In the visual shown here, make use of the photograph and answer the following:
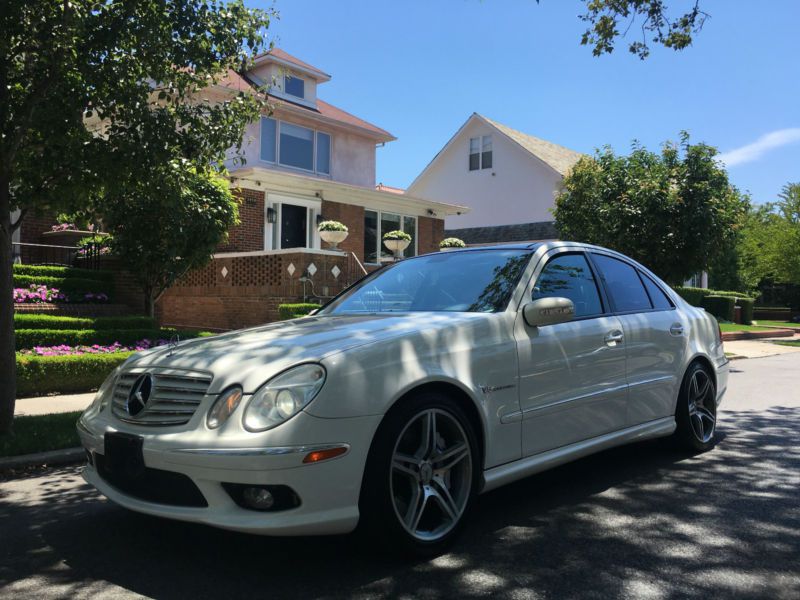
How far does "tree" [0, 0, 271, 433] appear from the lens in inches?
228

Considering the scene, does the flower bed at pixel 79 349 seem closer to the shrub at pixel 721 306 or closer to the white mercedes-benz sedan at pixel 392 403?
the white mercedes-benz sedan at pixel 392 403

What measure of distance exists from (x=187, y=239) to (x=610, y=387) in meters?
9.80

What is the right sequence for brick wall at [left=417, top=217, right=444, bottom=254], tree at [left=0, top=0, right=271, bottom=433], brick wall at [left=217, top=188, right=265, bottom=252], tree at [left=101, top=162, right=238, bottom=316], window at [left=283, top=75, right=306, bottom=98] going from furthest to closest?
brick wall at [left=417, top=217, right=444, bottom=254] < window at [left=283, top=75, right=306, bottom=98] < brick wall at [left=217, top=188, right=265, bottom=252] < tree at [left=101, top=162, right=238, bottom=316] < tree at [left=0, top=0, right=271, bottom=433]

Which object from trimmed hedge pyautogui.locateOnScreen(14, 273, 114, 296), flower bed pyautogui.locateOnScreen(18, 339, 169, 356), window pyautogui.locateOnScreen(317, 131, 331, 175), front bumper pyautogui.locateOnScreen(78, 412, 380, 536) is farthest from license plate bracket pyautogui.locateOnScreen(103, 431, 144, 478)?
window pyautogui.locateOnScreen(317, 131, 331, 175)

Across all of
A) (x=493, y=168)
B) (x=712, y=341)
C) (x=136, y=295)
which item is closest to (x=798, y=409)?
(x=712, y=341)

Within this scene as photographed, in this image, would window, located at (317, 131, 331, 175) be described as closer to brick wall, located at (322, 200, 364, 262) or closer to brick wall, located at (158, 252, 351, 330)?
brick wall, located at (322, 200, 364, 262)

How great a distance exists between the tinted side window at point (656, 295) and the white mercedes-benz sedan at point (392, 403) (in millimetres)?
530

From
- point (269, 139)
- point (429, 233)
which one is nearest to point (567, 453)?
point (269, 139)

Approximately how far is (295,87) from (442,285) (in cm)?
2040

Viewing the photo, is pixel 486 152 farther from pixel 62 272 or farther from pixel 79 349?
pixel 79 349

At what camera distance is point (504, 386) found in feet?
11.9

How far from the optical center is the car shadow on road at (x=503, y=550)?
2.99 meters

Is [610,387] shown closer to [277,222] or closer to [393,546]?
[393,546]

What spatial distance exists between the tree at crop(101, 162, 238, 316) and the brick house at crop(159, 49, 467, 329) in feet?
5.94
